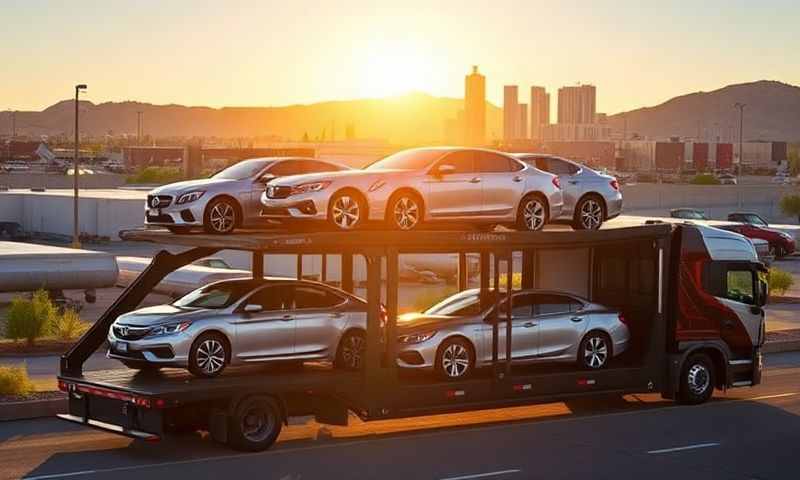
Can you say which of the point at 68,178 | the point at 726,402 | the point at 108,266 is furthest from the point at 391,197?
the point at 68,178

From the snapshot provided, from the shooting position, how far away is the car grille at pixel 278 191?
18.7 metres

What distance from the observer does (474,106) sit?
171625mm

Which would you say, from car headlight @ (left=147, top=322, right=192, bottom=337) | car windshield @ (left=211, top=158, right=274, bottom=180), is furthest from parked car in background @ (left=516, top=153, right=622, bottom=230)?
car headlight @ (left=147, top=322, right=192, bottom=337)

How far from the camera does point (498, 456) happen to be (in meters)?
17.3

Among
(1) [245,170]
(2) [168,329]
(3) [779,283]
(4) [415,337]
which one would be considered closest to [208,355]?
(2) [168,329]

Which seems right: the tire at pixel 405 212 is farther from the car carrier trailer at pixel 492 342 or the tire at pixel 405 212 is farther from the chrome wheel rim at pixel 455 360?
the chrome wheel rim at pixel 455 360

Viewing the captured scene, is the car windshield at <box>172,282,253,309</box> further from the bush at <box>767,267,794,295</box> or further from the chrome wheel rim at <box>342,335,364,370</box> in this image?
the bush at <box>767,267,794,295</box>

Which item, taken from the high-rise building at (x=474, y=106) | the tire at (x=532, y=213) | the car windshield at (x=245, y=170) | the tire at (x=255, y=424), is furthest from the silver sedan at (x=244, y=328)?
the high-rise building at (x=474, y=106)

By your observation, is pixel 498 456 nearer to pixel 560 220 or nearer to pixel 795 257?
pixel 560 220

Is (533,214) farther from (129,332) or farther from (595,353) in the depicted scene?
(129,332)

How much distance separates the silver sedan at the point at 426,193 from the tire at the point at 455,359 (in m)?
1.83

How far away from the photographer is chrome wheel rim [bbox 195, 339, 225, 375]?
17.2 metres

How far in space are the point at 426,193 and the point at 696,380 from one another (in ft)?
19.3

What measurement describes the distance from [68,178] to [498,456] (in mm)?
98830
